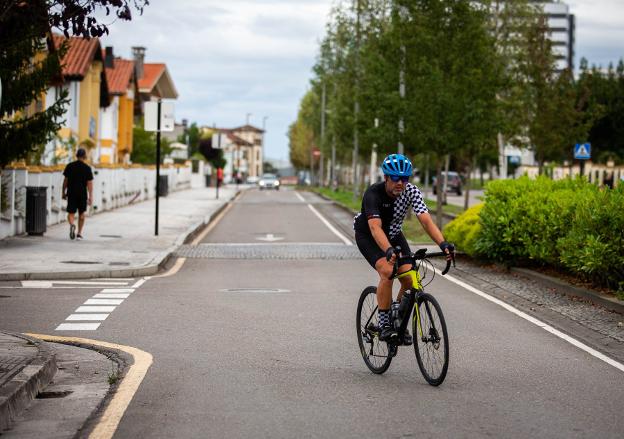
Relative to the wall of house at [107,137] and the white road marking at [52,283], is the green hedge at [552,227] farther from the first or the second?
the wall of house at [107,137]

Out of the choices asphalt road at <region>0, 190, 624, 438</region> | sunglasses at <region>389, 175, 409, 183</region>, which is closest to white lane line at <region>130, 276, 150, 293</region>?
asphalt road at <region>0, 190, 624, 438</region>

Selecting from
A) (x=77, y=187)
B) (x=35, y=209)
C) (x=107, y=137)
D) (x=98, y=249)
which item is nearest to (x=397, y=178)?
(x=98, y=249)

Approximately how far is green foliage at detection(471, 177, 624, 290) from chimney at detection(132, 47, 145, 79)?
7264 centimetres

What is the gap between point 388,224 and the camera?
8.85 metres

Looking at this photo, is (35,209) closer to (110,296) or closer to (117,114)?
(110,296)

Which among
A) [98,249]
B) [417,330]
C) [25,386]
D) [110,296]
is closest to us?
[25,386]

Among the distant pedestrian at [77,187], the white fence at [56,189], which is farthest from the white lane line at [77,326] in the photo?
the distant pedestrian at [77,187]

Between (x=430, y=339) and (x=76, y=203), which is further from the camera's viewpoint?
(x=76, y=203)

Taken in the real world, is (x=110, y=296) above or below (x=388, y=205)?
below

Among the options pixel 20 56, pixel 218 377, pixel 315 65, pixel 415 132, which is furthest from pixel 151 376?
pixel 315 65

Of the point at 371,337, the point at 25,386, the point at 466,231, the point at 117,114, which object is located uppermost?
the point at 117,114

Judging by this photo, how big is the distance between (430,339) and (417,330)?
29 centimetres

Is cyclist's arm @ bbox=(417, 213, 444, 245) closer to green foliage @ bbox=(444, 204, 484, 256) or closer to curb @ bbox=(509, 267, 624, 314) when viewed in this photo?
curb @ bbox=(509, 267, 624, 314)

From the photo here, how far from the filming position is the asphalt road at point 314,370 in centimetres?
701
